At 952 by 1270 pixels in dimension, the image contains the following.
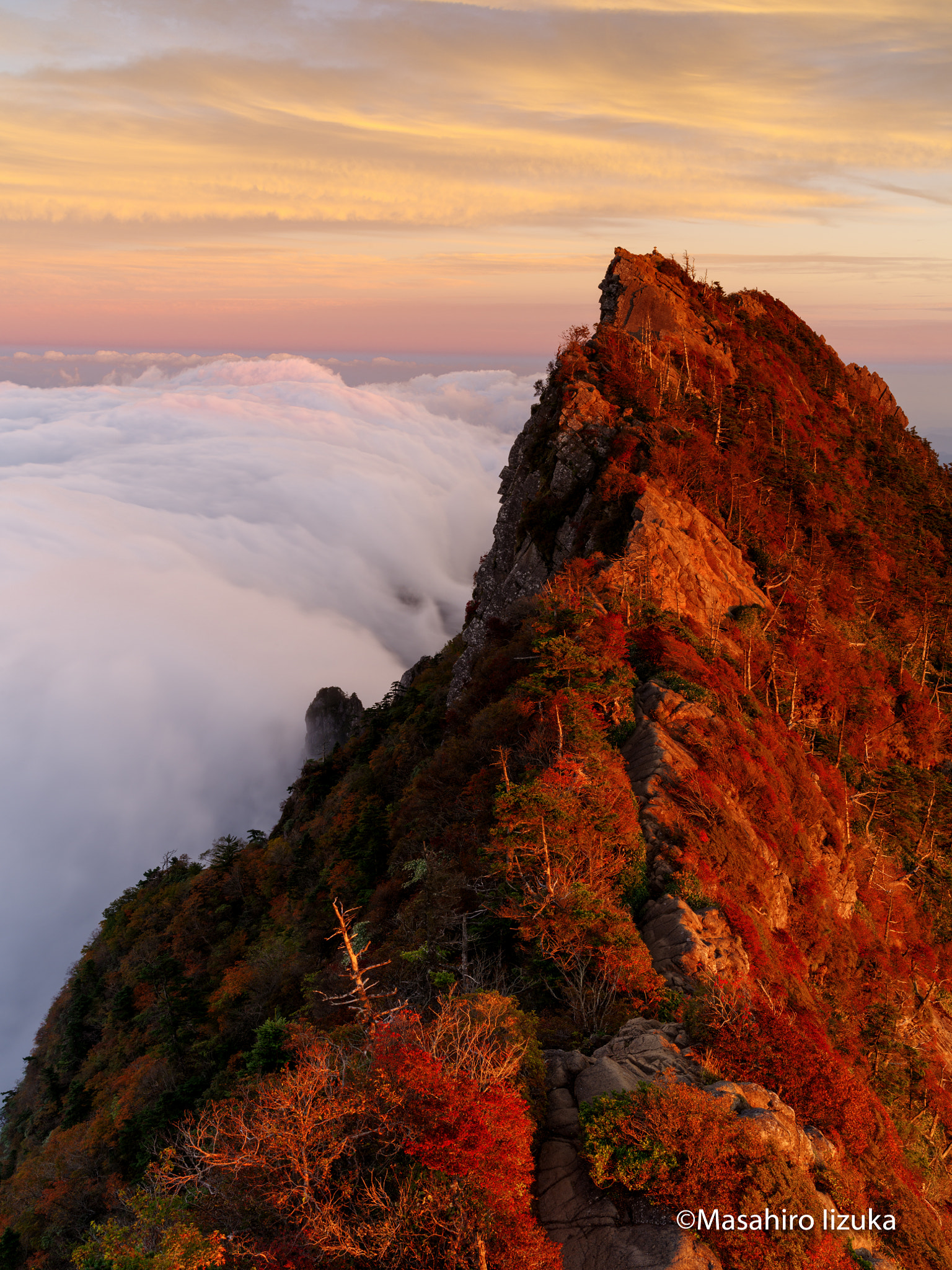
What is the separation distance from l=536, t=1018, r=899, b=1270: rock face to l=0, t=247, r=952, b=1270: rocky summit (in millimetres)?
79

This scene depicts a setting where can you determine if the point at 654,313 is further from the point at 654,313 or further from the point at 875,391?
the point at 875,391

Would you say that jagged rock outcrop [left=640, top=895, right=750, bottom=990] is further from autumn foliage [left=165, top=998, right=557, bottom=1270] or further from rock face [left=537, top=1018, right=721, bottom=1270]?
autumn foliage [left=165, top=998, right=557, bottom=1270]

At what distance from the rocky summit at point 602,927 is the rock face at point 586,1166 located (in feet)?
0.26

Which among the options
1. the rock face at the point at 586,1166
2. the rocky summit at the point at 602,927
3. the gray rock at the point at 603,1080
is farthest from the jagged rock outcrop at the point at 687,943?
the gray rock at the point at 603,1080

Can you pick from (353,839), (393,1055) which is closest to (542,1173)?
(393,1055)

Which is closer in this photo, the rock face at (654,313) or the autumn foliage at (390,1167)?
the autumn foliage at (390,1167)

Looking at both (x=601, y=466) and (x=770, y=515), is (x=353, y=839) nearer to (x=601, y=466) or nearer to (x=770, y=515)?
(x=601, y=466)

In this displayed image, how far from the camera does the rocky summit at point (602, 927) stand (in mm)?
12609

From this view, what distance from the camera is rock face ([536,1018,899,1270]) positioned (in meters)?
12.5

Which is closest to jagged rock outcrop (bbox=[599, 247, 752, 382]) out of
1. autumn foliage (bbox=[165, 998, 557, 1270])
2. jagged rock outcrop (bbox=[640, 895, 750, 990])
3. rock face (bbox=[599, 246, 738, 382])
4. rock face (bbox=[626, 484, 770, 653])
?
rock face (bbox=[599, 246, 738, 382])

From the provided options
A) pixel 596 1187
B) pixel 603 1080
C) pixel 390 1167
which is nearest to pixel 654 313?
pixel 603 1080

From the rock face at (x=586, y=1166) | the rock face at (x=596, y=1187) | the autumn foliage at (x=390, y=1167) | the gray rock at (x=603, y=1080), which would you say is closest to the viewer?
the autumn foliage at (x=390, y=1167)

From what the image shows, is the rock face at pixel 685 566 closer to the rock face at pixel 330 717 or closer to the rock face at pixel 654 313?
the rock face at pixel 654 313

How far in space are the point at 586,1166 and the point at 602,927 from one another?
713cm
